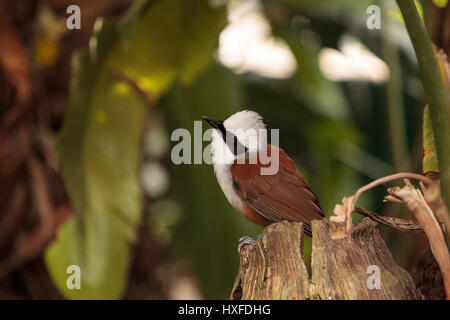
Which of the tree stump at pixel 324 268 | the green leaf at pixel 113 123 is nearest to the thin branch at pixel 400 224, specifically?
the tree stump at pixel 324 268

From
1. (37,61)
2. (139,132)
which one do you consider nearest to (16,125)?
(37,61)

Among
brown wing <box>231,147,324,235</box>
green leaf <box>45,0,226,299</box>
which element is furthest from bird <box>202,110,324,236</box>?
green leaf <box>45,0,226,299</box>

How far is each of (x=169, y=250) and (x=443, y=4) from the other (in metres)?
1.09

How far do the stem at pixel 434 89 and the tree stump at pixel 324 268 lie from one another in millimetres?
62

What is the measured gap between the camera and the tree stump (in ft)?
1.17

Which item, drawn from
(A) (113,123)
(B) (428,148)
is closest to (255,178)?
(B) (428,148)

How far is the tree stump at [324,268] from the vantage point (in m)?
0.36

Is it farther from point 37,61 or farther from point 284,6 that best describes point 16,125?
point 284,6

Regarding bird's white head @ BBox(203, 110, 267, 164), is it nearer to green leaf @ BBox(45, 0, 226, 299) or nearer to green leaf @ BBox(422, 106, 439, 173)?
green leaf @ BBox(422, 106, 439, 173)

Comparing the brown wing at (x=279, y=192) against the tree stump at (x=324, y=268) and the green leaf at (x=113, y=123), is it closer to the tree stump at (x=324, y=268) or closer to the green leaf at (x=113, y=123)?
the tree stump at (x=324, y=268)

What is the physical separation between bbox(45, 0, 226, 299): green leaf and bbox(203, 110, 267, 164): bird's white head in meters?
0.43

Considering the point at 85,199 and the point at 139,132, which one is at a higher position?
the point at 139,132

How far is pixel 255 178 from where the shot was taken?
393 mm
